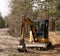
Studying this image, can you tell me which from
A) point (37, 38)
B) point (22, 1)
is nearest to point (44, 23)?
point (37, 38)

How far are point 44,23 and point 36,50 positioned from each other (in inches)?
111

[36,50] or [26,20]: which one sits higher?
[26,20]

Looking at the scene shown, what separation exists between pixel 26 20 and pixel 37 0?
7201mm

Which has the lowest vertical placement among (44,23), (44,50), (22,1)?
(44,50)

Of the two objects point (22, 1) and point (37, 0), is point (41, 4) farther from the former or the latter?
point (22, 1)

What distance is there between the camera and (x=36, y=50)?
19.8 meters

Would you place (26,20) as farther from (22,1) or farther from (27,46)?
(22,1)

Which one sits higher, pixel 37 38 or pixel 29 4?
pixel 29 4

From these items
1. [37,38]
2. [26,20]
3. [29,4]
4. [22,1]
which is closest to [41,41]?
[37,38]

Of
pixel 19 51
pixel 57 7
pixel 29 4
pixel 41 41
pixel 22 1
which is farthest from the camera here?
pixel 22 1

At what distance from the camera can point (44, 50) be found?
20.1 m

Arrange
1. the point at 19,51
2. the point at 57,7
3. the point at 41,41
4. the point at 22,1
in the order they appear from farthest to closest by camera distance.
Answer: the point at 22,1 → the point at 57,7 → the point at 41,41 → the point at 19,51

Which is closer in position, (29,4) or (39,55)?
(39,55)

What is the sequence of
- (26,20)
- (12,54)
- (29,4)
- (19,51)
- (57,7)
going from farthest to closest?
(29,4), (57,7), (26,20), (19,51), (12,54)
